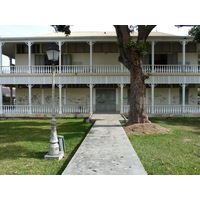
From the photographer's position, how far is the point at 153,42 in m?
15.4

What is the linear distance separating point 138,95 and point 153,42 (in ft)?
23.8

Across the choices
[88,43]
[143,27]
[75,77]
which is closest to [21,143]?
[143,27]

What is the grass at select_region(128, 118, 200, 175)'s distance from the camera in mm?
4645

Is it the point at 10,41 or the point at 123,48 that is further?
the point at 10,41

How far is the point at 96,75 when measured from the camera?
15.8 m

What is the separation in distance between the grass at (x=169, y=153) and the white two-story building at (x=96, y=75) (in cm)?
764

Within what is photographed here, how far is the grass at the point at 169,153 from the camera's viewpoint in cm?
465

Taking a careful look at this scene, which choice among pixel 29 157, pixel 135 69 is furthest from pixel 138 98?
pixel 29 157

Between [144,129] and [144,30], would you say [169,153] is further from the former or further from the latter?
[144,30]

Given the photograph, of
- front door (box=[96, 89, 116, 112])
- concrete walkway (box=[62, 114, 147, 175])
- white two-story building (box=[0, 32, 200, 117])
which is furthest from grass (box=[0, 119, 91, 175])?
front door (box=[96, 89, 116, 112])

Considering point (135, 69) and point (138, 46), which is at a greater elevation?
point (138, 46)

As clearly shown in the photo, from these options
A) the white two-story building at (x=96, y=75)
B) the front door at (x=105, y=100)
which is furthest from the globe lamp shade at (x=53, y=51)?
the front door at (x=105, y=100)

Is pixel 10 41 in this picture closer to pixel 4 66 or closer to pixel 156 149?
pixel 4 66

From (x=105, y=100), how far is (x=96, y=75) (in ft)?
9.41
